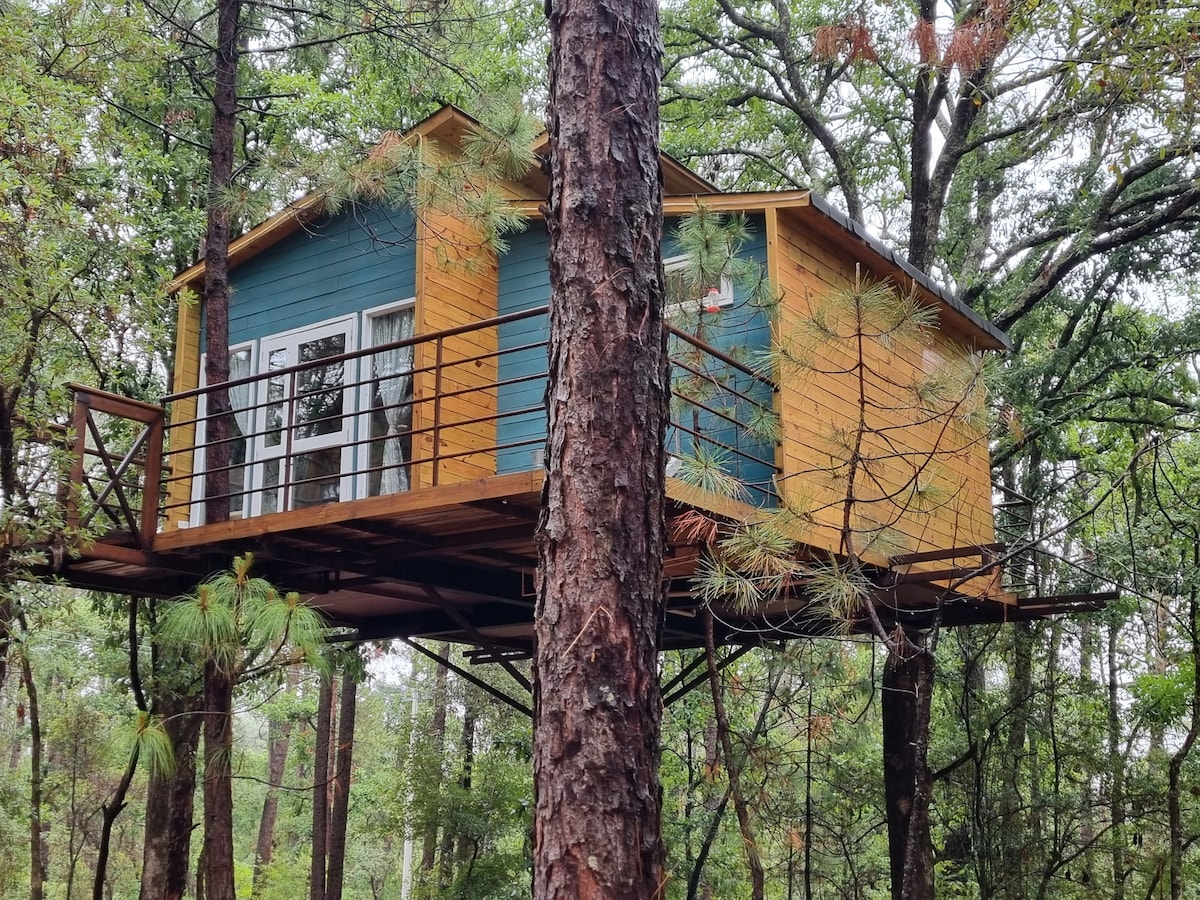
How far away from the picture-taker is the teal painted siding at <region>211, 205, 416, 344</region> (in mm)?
9883

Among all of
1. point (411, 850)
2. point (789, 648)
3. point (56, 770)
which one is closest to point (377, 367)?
point (789, 648)

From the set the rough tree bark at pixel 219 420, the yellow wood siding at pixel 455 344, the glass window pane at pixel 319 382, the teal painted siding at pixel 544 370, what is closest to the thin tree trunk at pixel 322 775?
the glass window pane at pixel 319 382

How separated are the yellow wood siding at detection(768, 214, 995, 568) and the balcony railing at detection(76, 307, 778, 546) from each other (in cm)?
32

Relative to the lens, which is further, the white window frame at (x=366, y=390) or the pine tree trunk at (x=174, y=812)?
the white window frame at (x=366, y=390)

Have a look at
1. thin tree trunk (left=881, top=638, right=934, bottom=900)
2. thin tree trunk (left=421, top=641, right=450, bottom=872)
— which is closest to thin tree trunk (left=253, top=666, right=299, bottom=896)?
thin tree trunk (left=421, top=641, right=450, bottom=872)

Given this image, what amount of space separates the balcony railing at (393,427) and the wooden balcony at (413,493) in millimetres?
20

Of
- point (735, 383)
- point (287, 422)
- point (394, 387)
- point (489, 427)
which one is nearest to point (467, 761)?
point (489, 427)

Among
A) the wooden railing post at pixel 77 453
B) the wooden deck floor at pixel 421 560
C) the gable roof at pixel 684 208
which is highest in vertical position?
the gable roof at pixel 684 208

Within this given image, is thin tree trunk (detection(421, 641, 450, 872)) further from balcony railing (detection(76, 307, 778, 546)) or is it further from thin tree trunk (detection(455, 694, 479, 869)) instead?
balcony railing (detection(76, 307, 778, 546))

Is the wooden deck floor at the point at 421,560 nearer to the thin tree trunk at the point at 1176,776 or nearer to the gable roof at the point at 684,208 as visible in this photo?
the thin tree trunk at the point at 1176,776

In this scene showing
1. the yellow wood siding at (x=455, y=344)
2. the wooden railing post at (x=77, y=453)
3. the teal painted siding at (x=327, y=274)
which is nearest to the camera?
the wooden railing post at (x=77, y=453)

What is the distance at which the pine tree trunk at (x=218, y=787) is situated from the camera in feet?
22.6

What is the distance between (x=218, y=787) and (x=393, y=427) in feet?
11.0

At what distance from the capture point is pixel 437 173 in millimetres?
7262
